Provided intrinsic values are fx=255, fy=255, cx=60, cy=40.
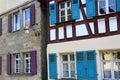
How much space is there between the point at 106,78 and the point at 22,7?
8.01 metres

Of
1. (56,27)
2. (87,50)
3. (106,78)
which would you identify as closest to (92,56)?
(87,50)

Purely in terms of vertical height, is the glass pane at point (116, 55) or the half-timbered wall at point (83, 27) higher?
the half-timbered wall at point (83, 27)

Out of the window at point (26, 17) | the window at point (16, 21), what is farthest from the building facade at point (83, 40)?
the window at point (16, 21)

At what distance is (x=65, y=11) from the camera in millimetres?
13477

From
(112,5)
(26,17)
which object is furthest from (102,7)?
(26,17)

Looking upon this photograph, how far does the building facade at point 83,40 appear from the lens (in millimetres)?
11094

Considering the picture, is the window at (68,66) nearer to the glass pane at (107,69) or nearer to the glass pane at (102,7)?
the glass pane at (107,69)

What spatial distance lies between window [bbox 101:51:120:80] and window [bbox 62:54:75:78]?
6.42ft

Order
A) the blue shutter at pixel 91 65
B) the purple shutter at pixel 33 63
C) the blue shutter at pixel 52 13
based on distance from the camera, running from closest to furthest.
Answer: the blue shutter at pixel 91 65
the blue shutter at pixel 52 13
the purple shutter at pixel 33 63

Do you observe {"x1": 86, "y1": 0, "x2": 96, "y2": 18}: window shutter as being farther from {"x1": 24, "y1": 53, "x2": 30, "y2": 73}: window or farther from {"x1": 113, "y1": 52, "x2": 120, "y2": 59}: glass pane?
{"x1": 24, "y1": 53, "x2": 30, "y2": 73}: window

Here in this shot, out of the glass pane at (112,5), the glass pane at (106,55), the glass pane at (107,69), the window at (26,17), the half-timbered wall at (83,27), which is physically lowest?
the glass pane at (107,69)

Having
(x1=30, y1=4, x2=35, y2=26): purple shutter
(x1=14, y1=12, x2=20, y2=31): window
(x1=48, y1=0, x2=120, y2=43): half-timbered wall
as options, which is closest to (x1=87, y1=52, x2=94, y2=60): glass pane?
(x1=48, y1=0, x2=120, y2=43): half-timbered wall

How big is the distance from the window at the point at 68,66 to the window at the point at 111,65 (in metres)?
1.96

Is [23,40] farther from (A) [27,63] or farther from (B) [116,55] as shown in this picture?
(B) [116,55]
